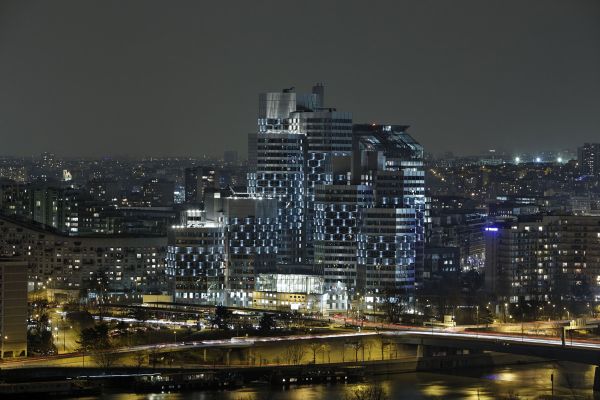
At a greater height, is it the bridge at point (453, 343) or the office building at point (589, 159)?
the office building at point (589, 159)

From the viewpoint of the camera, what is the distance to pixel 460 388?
119ft

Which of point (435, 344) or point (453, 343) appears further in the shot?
point (435, 344)

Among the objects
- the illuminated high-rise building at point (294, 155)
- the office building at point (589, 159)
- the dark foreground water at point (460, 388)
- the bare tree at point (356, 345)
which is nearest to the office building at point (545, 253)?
the illuminated high-rise building at point (294, 155)

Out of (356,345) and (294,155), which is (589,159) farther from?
(356,345)

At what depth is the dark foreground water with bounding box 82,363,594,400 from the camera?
34.8m

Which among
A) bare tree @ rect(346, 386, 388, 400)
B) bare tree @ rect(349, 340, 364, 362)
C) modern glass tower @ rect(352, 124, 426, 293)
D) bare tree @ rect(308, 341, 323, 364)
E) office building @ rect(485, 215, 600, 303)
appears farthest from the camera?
office building @ rect(485, 215, 600, 303)

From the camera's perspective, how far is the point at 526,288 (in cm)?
5156

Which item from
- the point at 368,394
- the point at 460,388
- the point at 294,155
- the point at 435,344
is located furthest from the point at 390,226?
the point at 368,394

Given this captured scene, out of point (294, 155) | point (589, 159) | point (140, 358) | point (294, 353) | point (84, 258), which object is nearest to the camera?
point (140, 358)

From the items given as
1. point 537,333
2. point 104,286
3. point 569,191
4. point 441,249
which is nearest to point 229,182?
point 569,191

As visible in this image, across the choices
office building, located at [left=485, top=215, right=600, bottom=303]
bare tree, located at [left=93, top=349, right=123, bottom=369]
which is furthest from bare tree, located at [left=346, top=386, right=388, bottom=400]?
office building, located at [left=485, top=215, right=600, bottom=303]

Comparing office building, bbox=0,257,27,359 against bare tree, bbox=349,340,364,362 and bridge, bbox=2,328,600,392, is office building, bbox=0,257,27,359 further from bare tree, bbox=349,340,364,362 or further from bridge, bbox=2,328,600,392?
bare tree, bbox=349,340,364,362

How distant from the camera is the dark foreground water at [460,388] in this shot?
34.8 m

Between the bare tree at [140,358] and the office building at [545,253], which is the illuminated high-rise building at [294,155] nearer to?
the office building at [545,253]
